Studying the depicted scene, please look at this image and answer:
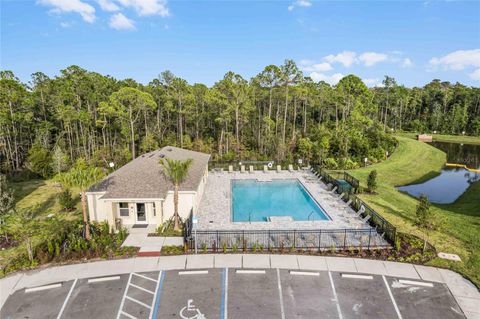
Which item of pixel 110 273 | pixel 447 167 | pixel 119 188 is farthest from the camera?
pixel 447 167

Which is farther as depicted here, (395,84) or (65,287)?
(395,84)

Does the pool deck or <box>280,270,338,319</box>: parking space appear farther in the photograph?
the pool deck

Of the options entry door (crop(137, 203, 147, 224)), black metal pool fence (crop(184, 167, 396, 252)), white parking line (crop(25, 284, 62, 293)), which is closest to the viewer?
white parking line (crop(25, 284, 62, 293))

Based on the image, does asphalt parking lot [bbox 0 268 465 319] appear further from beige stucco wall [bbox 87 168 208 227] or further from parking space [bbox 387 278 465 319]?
beige stucco wall [bbox 87 168 208 227]

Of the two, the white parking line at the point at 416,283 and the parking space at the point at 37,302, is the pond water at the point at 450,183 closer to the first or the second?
the white parking line at the point at 416,283

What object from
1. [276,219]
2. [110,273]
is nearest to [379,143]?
[276,219]

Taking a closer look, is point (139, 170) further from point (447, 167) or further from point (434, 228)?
point (447, 167)

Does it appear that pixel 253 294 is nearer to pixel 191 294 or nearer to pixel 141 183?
pixel 191 294

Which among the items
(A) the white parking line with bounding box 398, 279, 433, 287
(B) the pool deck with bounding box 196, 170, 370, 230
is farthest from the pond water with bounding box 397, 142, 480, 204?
(A) the white parking line with bounding box 398, 279, 433, 287
